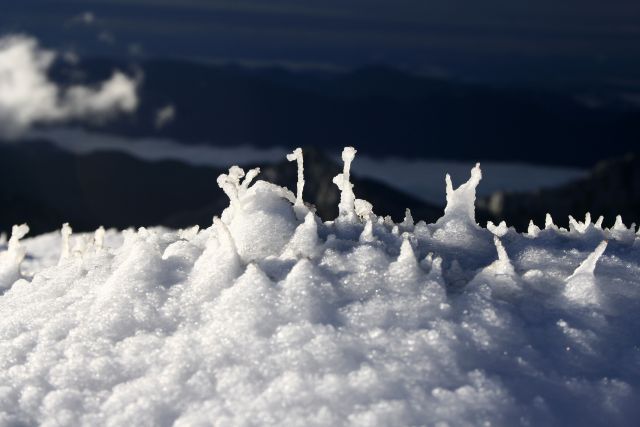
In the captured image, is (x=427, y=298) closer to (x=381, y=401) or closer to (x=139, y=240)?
(x=381, y=401)

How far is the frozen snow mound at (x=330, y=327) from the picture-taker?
12.3 ft

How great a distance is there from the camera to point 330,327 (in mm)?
3998

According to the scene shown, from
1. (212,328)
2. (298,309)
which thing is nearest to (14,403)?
(212,328)

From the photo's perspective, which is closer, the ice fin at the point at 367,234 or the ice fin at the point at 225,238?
the ice fin at the point at 225,238

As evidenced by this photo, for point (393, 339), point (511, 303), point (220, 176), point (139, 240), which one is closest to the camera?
point (393, 339)

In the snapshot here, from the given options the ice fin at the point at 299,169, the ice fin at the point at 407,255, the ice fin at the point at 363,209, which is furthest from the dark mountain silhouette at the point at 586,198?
the ice fin at the point at 407,255

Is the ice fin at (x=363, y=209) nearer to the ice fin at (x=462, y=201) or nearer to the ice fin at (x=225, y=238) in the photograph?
the ice fin at (x=462, y=201)

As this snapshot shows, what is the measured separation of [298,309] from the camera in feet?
13.5

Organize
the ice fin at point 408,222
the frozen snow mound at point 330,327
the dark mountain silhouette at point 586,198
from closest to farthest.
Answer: the frozen snow mound at point 330,327
the ice fin at point 408,222
the dark mountain silhouette at point 586,198

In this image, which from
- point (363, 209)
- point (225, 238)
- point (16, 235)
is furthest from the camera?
point (16, 235)

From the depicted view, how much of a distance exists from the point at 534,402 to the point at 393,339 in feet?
2.25

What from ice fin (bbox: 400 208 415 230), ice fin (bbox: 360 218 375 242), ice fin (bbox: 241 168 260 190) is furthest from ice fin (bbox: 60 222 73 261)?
ice fin (bbox: 400 208 415 230)

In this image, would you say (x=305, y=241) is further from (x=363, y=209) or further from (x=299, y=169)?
(x=363, y=209)

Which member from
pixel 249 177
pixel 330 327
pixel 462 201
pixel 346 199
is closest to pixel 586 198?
pixel 462 201
